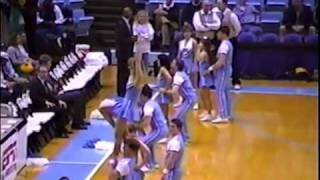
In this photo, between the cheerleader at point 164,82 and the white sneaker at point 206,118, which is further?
the white sneaker at point 206,118

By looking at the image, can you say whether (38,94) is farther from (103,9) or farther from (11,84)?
(103,9)

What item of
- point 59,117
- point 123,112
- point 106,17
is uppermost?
point 123,112

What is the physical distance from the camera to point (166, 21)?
968 inches

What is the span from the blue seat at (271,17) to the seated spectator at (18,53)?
8686 millimetres

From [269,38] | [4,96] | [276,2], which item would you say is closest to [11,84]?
[4,96]

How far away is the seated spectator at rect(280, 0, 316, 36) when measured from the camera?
77.9ft

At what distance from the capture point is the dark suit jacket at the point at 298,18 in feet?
78.6

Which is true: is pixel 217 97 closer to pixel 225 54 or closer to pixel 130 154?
pixel 225 54

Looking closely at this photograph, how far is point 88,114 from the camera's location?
1838 centimetres

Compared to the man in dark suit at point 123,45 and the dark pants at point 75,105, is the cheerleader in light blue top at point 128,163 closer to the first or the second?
the dark pants at point 75,105

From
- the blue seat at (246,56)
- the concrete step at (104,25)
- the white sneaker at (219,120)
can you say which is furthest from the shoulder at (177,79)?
the concrete step at (104,25)

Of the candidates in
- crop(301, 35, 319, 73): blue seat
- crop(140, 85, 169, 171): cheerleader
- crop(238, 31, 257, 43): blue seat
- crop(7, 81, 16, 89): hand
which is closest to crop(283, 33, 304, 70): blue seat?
crop(301, 35, 319, 73): blue seat

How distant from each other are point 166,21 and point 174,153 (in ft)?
42.5

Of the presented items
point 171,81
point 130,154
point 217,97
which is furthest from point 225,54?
point 130,154
